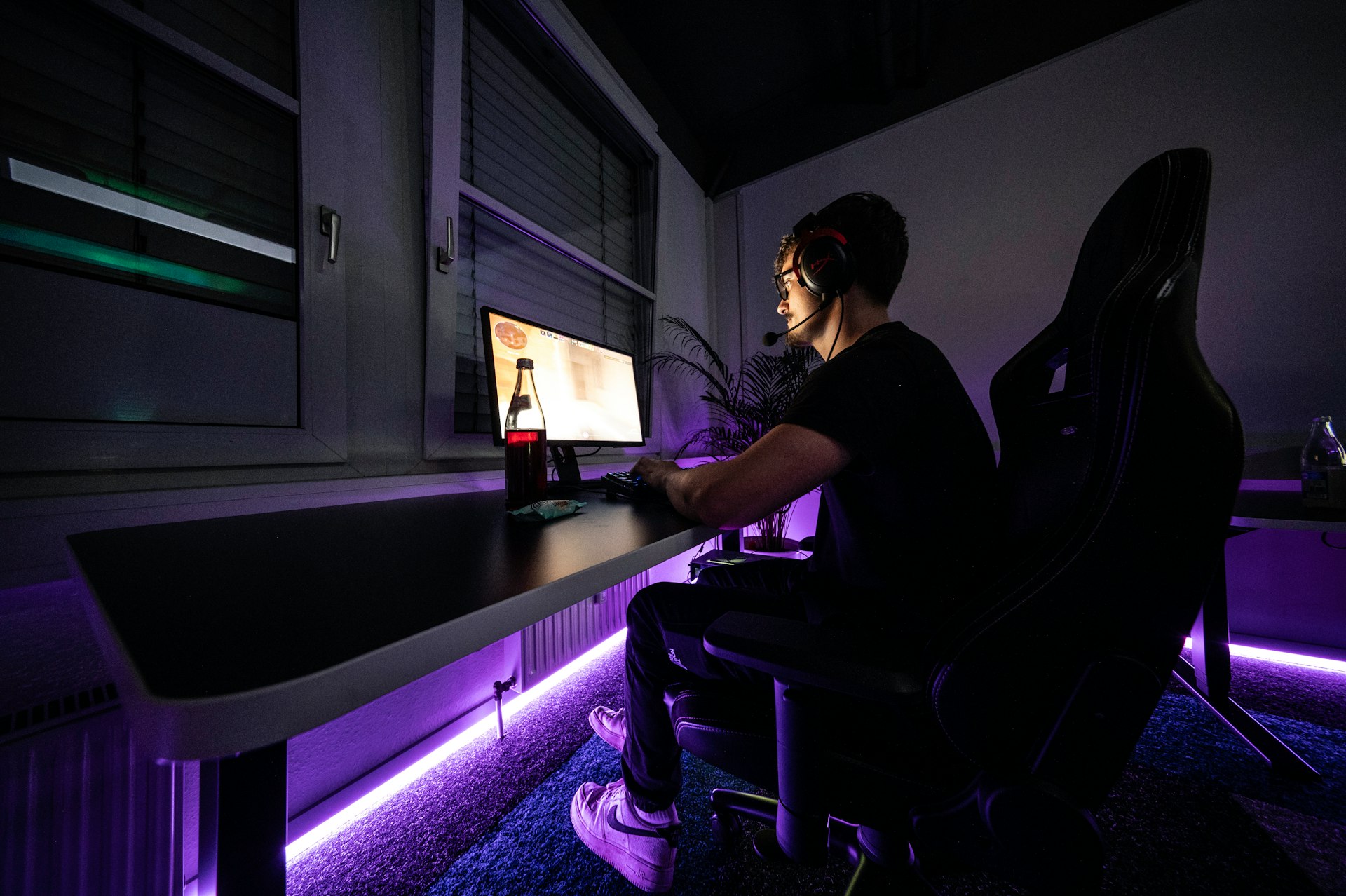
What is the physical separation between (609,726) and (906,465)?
3.89ft

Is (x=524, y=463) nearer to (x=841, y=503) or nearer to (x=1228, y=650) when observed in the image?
(x=841, y=503)

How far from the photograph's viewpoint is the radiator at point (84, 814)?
0.62 m

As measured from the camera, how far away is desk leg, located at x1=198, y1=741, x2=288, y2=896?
300 mm

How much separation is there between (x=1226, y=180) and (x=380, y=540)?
11.0 feet

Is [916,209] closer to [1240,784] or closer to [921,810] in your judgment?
[1240,784]

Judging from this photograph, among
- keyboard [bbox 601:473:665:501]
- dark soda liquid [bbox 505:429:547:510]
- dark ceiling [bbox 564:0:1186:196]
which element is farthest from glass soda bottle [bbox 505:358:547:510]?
dark ceiling [bbox 564:0:1186:196]

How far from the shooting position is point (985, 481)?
0.78 m

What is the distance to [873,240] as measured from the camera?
108 centimetres

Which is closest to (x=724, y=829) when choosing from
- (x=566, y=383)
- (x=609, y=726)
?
(x=609, y=726)

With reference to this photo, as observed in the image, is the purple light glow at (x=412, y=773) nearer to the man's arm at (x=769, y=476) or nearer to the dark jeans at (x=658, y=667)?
the dark jeans at (x=658, y=667)

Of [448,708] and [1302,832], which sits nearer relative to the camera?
[1302,832]

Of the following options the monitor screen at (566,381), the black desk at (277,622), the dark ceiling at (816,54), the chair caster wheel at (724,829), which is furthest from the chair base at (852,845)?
the dark ceiling at (816,54)

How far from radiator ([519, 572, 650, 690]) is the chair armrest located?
0.85 metres

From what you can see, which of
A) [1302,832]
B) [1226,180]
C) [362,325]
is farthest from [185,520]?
[1226,180]
